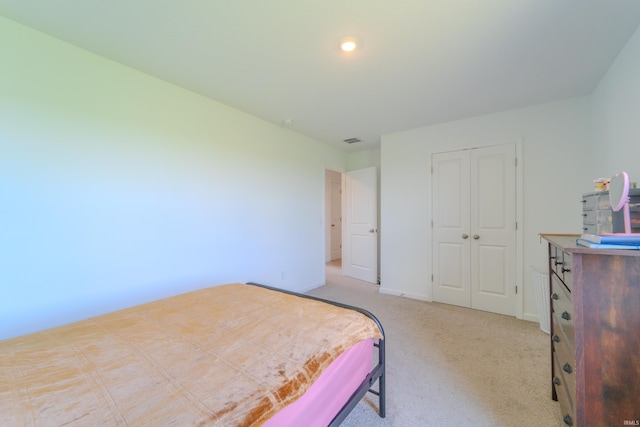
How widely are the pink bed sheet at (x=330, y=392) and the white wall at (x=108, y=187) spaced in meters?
1.85

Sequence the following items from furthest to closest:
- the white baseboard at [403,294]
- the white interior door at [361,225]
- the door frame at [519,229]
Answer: the white interior door at [361,225], the white baseboard at [403,294], the door frame at [519,229]

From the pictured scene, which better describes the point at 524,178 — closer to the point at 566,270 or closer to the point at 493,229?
the point at 493,229

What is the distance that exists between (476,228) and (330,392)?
113 inches

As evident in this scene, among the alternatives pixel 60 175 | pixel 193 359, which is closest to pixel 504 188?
pixel 193 359

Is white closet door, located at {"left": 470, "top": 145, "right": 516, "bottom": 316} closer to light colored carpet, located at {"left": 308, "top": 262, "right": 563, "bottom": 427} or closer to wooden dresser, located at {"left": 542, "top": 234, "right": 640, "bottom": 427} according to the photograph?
light colored carpet, located at {"left": 308, "top": 262, "right": 563, "bottom": 427}

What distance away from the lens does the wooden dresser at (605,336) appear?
91 centimetres

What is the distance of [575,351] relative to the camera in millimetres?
964

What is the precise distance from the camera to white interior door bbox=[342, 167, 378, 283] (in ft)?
14.3

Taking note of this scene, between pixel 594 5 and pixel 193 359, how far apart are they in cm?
280

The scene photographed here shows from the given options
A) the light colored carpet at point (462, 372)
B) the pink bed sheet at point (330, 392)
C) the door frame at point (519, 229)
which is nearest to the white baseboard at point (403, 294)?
the light colored carpet at point (462, 372)

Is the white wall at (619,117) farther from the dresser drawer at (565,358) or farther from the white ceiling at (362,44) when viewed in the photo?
the dresser drawer at (565,358)

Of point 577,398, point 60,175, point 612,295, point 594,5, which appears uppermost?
point 594,5

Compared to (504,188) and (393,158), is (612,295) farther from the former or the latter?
(393,158)

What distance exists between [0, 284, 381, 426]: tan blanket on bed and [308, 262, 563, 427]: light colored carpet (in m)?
0.68
